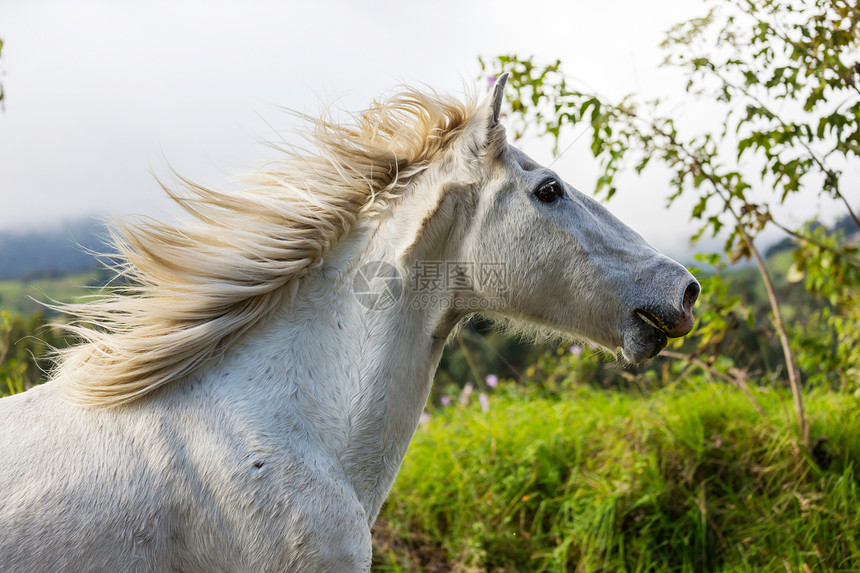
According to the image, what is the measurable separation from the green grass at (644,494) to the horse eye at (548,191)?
222 centimetres

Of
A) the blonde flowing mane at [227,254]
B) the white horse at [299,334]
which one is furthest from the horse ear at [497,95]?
the blonde flowing mane at [227,254]

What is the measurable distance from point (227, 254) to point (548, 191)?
0.95 m

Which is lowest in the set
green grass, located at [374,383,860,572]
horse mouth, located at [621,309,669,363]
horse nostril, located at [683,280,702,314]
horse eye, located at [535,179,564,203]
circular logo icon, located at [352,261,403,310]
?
green grass, located at [374,383,860,572]

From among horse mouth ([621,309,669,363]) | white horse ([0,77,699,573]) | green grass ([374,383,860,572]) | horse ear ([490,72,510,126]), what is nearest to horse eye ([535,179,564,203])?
white horse ([0,77,699,573])

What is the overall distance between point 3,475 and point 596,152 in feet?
Answer: 9.64

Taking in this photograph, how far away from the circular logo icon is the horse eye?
49 cm

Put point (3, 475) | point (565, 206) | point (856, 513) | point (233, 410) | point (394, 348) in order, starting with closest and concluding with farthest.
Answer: point (3, 475), point (233, 410), point (394, 348), point (565, 206), point (856, 513)

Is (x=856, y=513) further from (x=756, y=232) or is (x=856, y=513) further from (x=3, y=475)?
(x=3, y=475)

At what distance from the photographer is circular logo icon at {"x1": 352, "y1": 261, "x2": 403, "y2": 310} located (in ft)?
5.56

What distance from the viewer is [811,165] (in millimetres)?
3168

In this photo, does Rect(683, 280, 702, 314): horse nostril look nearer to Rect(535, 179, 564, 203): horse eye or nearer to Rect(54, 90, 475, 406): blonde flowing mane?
Rect(535, 179, 564, 203): horse eye

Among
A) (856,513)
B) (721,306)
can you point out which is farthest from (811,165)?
(856,513)

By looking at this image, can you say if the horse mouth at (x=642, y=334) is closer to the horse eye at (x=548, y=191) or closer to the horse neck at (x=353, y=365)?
the horse eye at (x=548, y=191)

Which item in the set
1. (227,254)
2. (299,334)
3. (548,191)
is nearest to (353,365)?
(299,334)
